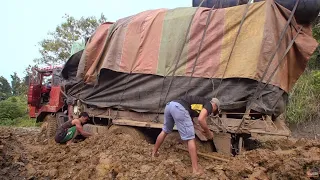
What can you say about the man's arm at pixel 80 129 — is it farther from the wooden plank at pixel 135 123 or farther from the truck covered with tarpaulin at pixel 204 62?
the wooden plank at pixel 135 123

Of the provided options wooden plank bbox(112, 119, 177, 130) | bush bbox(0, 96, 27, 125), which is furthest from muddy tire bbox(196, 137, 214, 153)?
bush bbox(0, 96, 27, 125)

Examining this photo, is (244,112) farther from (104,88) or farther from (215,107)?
(104,88)

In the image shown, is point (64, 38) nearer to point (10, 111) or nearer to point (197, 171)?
point (10, 111)

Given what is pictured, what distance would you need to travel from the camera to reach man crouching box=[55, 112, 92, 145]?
7.59 m

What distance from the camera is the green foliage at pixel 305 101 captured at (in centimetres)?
1073

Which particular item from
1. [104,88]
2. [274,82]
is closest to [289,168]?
[274,82]

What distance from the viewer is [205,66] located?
584cm

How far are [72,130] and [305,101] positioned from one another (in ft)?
24.5

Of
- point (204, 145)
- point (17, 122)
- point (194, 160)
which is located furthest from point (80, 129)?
point (17, 122)

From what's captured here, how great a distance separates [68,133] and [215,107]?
4024 millimetres

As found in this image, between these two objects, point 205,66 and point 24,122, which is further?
point 24,122

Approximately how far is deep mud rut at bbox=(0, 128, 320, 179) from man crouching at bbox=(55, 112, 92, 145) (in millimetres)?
717

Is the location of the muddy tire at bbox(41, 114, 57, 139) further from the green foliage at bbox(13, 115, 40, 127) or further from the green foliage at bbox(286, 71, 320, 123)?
the green foliage at bbox(13, 115, 40, 127)

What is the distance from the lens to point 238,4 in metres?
6.18
